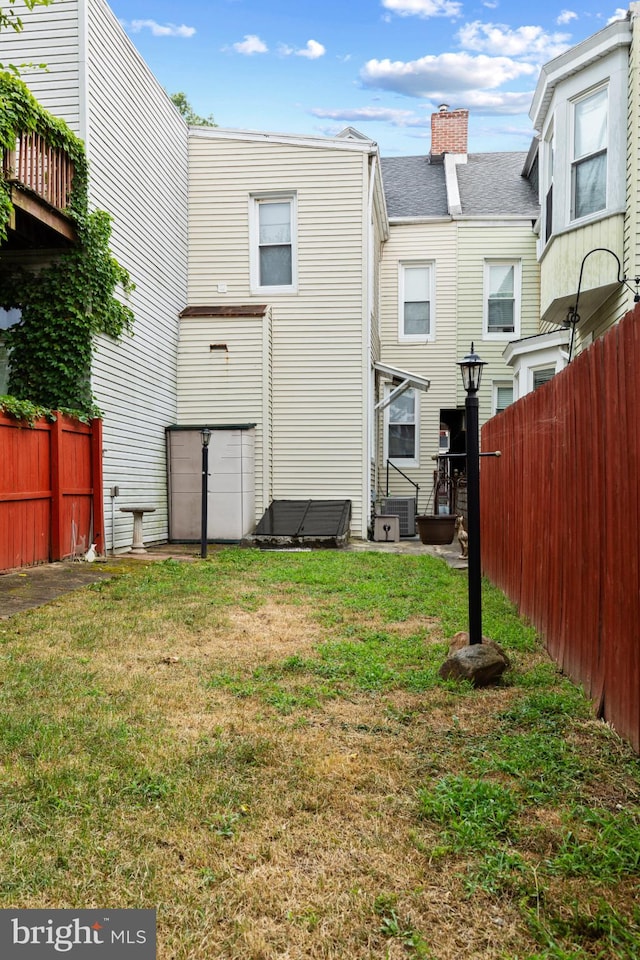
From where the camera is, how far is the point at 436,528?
12.2m

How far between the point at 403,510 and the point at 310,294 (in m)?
4.51

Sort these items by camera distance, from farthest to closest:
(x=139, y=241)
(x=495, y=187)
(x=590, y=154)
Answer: (x=495, y=187)
(x=139, y=241)
(x=590, y=154)

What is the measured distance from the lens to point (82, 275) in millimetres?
9070

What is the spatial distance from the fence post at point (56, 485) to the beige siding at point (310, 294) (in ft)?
16.2

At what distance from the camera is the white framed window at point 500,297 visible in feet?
53.2

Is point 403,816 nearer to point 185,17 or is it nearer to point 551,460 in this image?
point 551,460

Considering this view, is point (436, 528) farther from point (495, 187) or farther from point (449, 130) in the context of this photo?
A: point (449, 130)

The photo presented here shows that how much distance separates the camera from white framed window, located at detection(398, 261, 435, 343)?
53.7ft

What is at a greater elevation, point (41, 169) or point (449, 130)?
point (449, 130)

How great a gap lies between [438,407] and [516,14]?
11222mm

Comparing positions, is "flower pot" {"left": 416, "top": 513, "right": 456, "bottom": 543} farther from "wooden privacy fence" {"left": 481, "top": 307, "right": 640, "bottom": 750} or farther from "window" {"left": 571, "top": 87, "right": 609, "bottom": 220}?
"wooden privacy fence" {"left": 481, "top": 307, "right": 640, "bottom": 750}

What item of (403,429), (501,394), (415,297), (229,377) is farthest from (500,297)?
(229,377)

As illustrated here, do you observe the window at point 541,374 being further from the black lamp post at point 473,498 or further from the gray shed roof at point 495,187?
the black lamp post at point 473,498

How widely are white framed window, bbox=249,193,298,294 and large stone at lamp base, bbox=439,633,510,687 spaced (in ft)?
32.7
